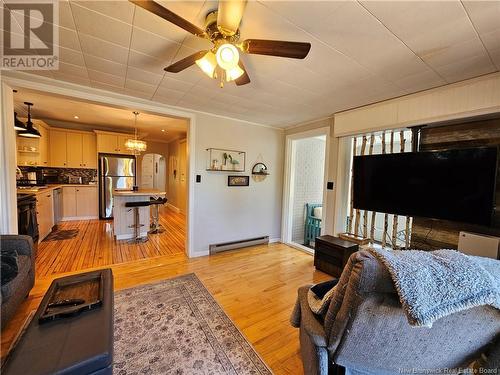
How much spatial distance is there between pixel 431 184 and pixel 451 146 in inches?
20.3

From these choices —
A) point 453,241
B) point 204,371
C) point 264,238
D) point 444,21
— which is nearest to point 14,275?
point 204,371

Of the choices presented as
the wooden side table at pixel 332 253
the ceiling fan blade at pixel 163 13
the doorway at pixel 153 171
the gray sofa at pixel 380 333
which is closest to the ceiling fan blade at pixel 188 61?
the ceiling fan blade at pixel 163 13

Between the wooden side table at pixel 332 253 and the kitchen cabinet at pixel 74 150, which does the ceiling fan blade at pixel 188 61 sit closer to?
the wooden side table at pixel 332 253

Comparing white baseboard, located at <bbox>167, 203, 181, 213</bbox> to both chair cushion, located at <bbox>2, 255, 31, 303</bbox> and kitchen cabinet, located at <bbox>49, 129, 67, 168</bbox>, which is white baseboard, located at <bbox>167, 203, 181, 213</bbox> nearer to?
kitchen cabinet, located at <bbox>49, 129, 67, 168</bbox>

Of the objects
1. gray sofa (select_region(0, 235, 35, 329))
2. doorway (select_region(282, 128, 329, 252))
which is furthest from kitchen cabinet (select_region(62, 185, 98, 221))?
doorway (select_region(282, 128, 329, 252))

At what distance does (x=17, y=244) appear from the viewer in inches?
80.1

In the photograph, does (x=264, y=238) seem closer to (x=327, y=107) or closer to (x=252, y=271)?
(x=252, y=271)

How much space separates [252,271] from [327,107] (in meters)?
2.49

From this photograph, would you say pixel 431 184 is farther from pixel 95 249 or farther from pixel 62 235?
pixel 62 235

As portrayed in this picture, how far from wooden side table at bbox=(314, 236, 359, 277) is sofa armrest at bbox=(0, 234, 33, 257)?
3.29m

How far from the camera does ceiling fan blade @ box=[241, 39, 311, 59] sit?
4.11ft

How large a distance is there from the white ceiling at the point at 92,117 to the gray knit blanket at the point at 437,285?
12.8 ft

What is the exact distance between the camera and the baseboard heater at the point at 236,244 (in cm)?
352

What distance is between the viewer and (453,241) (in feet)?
7.52
